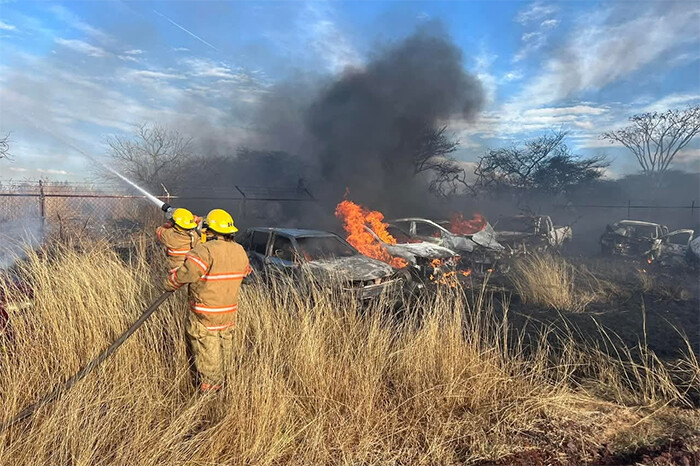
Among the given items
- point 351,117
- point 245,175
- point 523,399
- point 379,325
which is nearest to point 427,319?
point 379,325

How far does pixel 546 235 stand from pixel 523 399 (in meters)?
11.8

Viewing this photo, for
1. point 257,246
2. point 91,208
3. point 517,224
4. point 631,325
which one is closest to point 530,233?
point 517,224

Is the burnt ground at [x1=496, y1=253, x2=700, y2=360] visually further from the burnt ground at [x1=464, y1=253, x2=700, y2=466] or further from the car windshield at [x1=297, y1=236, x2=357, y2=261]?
the car windshield at [x1=297, y1=236, x2=357, y2=261]

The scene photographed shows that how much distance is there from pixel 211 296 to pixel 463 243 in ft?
25.9

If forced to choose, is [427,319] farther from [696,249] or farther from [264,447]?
[696,249]

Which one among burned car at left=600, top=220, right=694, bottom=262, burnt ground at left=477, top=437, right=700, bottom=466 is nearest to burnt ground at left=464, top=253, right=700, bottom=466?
burnt ground at left=477, top=437, right=700, bottom=466

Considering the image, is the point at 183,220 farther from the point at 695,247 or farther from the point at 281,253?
the point at 695,247

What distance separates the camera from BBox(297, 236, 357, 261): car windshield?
638cm

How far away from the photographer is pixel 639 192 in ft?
106

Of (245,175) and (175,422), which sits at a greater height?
(245,175)

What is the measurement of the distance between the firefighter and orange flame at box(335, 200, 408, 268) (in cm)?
480

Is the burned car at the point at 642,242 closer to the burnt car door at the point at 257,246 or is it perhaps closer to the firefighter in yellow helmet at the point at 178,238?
the burnt car door at the point at 257,246

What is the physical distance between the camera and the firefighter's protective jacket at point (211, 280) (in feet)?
9.83

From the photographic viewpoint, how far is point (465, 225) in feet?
35.9
